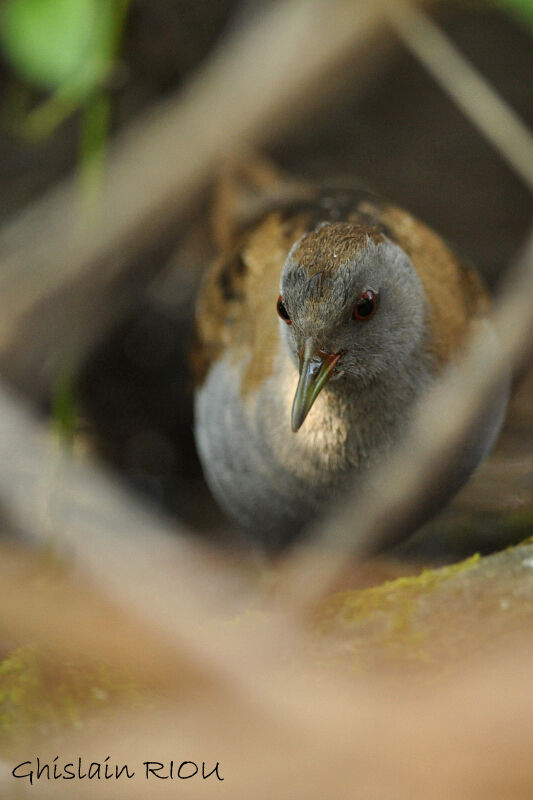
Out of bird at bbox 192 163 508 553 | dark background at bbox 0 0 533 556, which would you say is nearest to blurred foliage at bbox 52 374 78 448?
bird at bbox 192 163 508 553

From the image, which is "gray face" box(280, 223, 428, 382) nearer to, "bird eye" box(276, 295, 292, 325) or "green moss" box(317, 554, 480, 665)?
"bird eye" box(276, 295, 292, 325)

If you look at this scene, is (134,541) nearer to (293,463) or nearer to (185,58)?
(293,463)

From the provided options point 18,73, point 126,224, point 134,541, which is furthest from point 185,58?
point 134,541

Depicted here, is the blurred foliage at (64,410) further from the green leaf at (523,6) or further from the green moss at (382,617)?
the green leaf at (523,6)

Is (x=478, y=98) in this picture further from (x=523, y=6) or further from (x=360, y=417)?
(x=360, y=417)

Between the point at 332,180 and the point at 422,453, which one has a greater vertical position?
the point at 332,180

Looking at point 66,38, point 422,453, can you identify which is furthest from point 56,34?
point 422,453

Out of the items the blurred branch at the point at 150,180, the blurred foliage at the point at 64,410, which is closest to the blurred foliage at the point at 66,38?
the blurred branch at the point at 150,180
